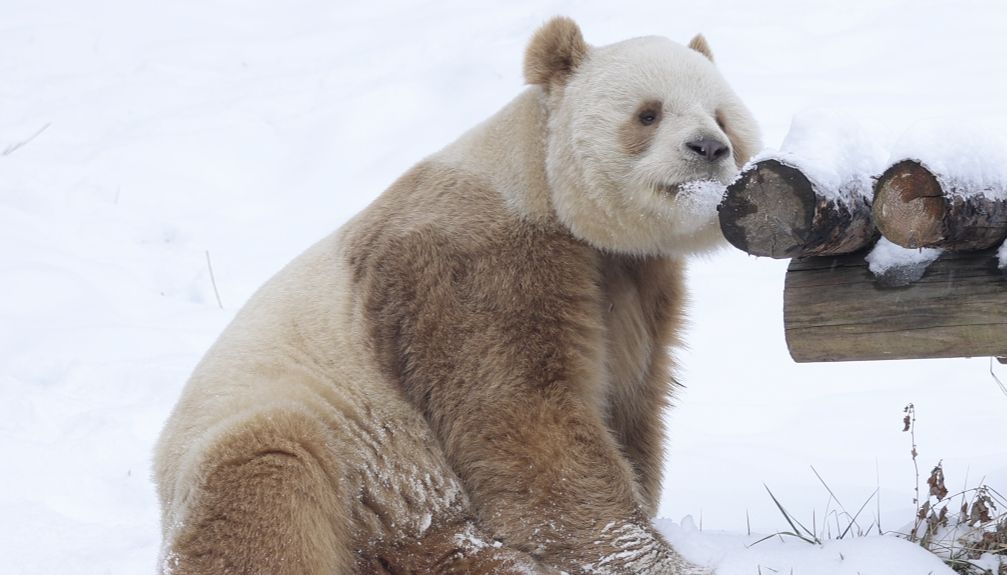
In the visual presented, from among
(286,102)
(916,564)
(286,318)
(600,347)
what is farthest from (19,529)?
(286,102)

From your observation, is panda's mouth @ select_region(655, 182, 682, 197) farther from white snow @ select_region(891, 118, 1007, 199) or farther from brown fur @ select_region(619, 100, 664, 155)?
white snow @ select_region(891, 118, 1007, 199)

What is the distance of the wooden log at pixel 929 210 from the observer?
10.7ft

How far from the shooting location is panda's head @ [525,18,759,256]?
423 cm

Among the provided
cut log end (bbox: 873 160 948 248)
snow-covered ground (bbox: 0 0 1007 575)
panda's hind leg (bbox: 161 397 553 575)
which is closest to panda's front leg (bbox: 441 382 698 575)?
panda's hind leg (bbox: 161 397 553 575)


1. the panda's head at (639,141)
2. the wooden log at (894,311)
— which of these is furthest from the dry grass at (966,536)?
the panda's head at (639,141)

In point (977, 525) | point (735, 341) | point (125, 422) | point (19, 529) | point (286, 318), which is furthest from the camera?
point (735, 341)

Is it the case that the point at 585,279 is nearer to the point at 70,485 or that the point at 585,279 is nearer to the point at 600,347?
the point at 600,347

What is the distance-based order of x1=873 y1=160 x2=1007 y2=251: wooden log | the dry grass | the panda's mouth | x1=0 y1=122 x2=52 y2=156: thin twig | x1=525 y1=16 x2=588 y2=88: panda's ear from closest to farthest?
x1=873 y1=160 x2=1007 y2=251: wooden log → the dry grass → the panda's mouth → x1=525 y1=16 x2=588 y2=88: panda's ear → x1=0 y1=122 x2=52 y2=156: thin twig

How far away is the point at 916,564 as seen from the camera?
3.77m

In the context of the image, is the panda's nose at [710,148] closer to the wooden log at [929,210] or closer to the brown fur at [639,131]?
the brown fur at [639,131]

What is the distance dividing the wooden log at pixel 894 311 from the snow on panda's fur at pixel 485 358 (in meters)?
0.55

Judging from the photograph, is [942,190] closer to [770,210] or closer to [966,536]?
[770,210]

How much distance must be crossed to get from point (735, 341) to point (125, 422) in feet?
12.7

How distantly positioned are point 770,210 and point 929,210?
44 centimetres
